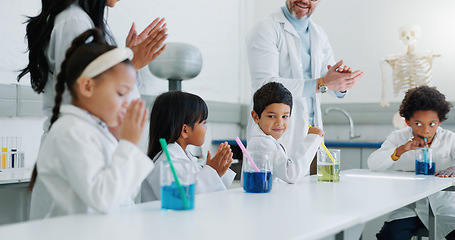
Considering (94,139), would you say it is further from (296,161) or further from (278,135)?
(278,135)

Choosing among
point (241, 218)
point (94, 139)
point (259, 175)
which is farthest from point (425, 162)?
point (94, 139)

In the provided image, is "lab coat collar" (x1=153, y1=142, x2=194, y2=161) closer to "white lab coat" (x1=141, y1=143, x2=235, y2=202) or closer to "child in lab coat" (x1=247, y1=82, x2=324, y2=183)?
"white lab coat" (x1=141, y1=143, x2=235, y2=202)

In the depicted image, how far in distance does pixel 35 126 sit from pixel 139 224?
2.54m

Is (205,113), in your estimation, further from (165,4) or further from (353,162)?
(165,4)

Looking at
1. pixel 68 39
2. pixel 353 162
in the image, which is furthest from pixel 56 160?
pixel 353 162

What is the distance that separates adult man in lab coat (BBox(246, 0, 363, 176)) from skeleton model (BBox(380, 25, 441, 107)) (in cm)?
147

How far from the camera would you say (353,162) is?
4.05m

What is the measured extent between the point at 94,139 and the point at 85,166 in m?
0.10

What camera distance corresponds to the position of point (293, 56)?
2742 mm

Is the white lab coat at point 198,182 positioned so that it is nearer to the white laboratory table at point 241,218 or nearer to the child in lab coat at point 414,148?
the white laboratory table at point 241,218

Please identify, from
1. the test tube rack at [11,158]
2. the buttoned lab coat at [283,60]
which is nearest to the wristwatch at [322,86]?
the buttoned lab coat at [283,60]

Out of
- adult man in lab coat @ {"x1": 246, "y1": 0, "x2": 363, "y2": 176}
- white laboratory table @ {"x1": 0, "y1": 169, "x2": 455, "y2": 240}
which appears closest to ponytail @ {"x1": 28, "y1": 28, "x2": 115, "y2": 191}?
white laboratory table @ {"x1": 0, "y1": 169, "x2": 455, "y2": 240}

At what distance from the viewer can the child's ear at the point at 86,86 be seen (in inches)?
49.7

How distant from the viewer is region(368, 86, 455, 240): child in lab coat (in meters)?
2.39
